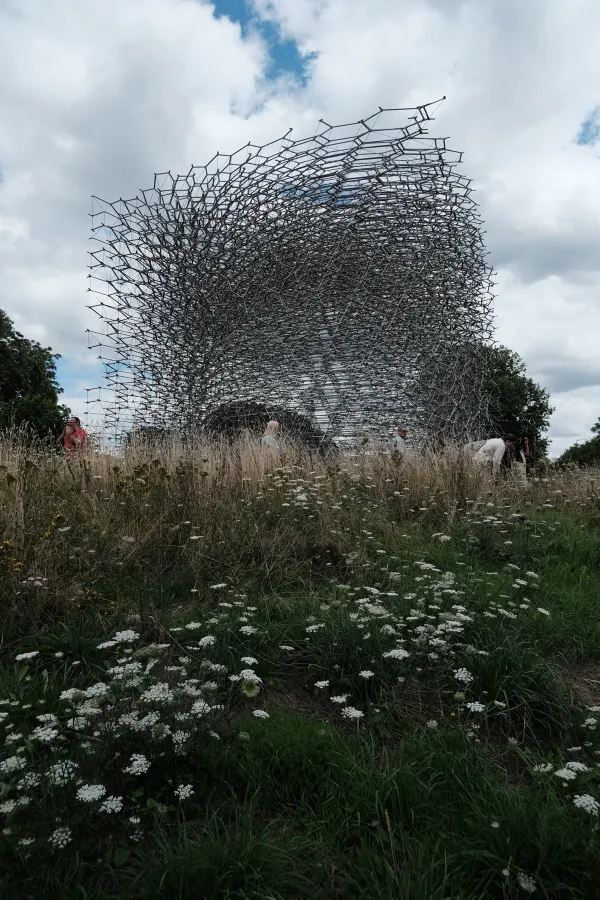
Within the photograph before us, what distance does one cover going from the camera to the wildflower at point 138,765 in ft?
6.06

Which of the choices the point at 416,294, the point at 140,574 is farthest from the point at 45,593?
the point at 416,294

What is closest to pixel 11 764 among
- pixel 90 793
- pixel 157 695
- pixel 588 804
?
pixel 90 793

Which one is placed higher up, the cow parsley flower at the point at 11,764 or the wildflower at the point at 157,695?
the wildflower at the point at 157,695

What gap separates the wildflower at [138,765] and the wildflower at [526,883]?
1093 millimetres

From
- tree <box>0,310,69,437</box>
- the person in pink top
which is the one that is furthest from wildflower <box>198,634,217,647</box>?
tree <box>0,310,69,437</box>

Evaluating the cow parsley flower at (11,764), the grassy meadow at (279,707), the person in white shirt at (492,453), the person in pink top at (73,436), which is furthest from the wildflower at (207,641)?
the person in white shirt at (492,453)

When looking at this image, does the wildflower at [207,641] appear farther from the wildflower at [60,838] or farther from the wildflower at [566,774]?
the wildflower at [566,774]

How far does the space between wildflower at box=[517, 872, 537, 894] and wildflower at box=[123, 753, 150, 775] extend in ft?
3.59

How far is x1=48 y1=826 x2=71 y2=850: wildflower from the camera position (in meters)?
1.61

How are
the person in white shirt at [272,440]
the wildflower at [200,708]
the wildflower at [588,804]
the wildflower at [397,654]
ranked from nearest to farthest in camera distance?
the wildflower at [588,804], the wildflower at [200,708], the wildflower at [397,654], the person in white shirt at [272,440]

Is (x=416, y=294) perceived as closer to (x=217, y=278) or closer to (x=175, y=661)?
(x=217, y=278)

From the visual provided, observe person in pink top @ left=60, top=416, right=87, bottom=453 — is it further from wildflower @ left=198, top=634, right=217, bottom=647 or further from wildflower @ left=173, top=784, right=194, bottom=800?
wildflower @ left=173, top=784, right=194, bottom=800

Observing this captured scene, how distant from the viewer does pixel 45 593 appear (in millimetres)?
3434

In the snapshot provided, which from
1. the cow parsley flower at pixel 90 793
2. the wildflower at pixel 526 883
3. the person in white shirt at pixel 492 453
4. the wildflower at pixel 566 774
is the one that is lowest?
the wildflower at pixel 526 883
